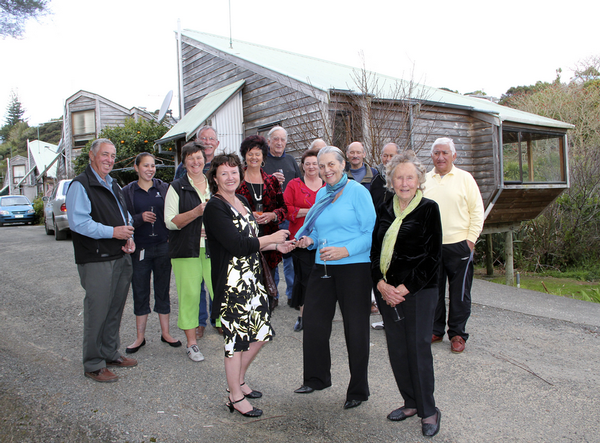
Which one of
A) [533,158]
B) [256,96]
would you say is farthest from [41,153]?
[533,158]

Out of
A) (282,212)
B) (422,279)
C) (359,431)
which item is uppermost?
(282,212)

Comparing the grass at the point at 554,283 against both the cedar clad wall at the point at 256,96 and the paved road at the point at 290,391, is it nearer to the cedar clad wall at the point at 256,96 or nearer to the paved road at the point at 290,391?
the paved road at the point at 290,391

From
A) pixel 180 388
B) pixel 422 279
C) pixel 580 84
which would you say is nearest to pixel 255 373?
pixel 180 388

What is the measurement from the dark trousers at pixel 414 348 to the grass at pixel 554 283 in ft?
31.3

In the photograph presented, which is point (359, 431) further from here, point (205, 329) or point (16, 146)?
point (16, 146)

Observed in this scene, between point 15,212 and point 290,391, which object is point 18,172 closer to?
point 15,212

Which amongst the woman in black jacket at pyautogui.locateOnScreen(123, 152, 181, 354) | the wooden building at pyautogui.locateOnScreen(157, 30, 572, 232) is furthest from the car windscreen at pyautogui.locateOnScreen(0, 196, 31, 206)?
the woman in black jacket at pyautogui.locateOnScreen(123, 152, 181, 354)

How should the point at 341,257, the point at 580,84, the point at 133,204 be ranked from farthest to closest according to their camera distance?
1. the point at 580,84
2. the point at 133,204
3. the point at 341,257

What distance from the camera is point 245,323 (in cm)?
303

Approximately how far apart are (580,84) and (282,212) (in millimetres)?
24132

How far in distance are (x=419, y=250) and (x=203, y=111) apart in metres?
10.8

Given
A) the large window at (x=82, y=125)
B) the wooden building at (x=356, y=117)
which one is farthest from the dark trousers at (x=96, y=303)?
the large window at (x=82, y=125)

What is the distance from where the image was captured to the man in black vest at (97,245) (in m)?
3.59

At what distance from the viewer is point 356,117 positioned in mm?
9969
